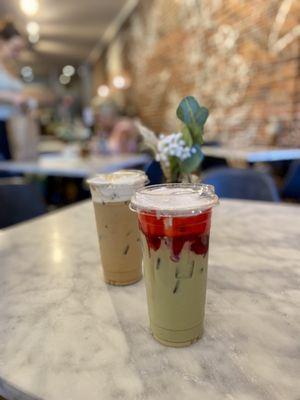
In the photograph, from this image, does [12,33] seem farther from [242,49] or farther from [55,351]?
[55,351]

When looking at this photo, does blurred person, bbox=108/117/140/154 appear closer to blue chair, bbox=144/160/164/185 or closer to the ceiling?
blue chair, bbox=144/160/164/185

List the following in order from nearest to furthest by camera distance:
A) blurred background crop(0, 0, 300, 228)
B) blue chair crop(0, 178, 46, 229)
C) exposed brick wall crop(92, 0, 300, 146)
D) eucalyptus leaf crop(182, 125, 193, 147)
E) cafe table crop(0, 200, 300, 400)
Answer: cafe table crop(0, 200, 300, 400), eucalyptus leaf crop(182, 125, 193, 147), blue chair crop(0, 178, 46, 229), blurred background crop(0, 0, 300, 228), exposed brick wall crop(92, 0, 300, 146)

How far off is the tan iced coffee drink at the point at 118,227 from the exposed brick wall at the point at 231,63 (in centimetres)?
256

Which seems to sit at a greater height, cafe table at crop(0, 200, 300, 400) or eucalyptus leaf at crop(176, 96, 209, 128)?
eucalyptus leaf at crop(176, 96, 209, 128)

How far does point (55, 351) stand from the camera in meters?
0.48

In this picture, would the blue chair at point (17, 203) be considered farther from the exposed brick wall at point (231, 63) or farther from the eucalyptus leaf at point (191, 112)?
the exposed brick wall at point (231, 63)

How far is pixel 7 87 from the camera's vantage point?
280 cm

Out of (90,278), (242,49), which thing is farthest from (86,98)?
(90,278)

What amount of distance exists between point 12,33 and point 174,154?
8.86 ft

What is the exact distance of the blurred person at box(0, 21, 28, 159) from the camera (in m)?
2.78

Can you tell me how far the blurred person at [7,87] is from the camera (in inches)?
109

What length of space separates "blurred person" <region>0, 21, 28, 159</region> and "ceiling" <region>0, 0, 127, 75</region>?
3.71m

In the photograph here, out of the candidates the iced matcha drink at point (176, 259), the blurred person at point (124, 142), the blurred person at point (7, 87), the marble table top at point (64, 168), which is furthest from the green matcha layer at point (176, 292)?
the blurred person at point (124, 142)

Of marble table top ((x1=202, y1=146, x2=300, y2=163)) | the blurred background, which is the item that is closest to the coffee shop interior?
the blurred background
